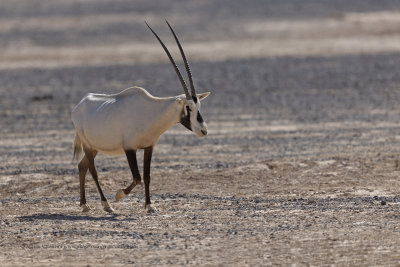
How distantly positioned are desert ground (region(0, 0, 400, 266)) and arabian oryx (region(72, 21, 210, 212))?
52 centimetres

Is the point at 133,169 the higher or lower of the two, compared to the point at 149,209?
higher

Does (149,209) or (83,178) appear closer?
(149,209)

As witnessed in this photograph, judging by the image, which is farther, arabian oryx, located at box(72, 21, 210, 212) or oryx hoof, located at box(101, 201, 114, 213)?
oryx hoof, located at box(101, 201, 114, 213)

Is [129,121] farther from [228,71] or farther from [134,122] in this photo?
[228,71]

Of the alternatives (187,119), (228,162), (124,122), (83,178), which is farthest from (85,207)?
(228,162)

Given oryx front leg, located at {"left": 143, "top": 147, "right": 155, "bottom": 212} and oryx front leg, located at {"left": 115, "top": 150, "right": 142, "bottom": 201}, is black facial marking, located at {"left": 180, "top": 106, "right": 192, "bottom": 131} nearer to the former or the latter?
oryx front leg, located at {"left": 143, "top": 147, "right": 155, "bottom": 212}

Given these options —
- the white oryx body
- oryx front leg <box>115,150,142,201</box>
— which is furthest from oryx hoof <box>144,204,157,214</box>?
the white oryx body

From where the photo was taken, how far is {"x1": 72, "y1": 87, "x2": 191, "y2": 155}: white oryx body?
964 cm

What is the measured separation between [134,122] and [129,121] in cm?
5

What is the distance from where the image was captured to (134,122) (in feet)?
31.7

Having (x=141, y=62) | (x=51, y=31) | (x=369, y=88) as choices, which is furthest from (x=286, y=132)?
(x=51, y=31)

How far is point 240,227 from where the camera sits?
341 inches

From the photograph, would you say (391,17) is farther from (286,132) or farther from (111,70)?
(286,132)

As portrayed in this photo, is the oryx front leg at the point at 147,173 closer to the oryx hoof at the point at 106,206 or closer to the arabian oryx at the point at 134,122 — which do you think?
the arabian oryx at the point at 134,122
